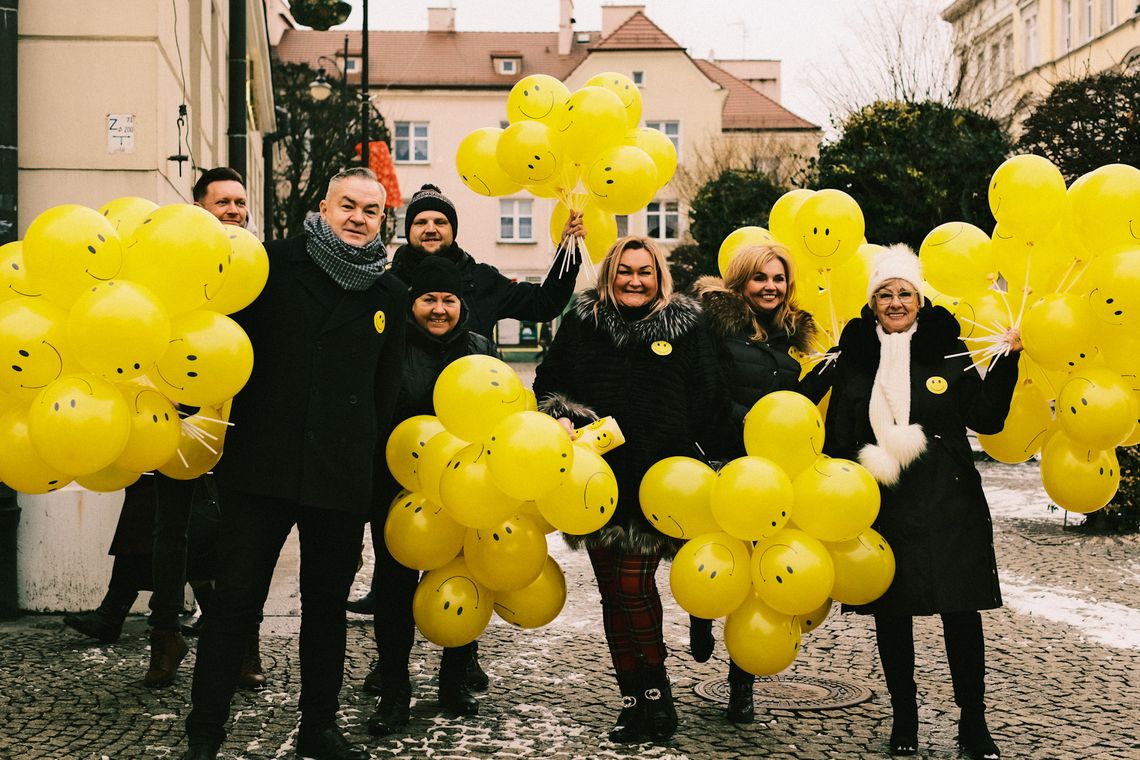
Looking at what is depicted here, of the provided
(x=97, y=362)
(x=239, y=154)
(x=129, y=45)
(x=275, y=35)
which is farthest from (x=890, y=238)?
(x=275, y=35)

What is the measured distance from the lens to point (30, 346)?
4.03 meters

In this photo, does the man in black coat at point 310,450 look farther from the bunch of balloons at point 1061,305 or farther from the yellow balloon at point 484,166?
the bunch of balloons at point 1061,305

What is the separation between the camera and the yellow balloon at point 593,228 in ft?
19.1

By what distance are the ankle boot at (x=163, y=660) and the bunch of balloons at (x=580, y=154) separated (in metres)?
2.48

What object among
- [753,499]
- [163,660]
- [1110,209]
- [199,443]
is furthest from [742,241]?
[163,660]

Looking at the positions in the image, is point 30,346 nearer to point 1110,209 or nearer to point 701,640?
point 701,640

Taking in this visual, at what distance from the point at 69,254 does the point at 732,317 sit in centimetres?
271

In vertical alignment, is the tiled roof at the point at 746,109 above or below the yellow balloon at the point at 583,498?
above

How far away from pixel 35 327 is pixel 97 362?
257mm

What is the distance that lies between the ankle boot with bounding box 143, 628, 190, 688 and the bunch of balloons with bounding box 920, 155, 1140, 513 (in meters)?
3.58

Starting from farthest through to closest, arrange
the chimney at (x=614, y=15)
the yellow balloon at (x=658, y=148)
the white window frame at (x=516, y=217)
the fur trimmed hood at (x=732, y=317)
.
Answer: the chimney at (x=614, y=15) → the white window frame at (x=516, y=217) → the yellow balloon at (x=658, y=148) → the fur trimmed hood at (x=732, y=317)

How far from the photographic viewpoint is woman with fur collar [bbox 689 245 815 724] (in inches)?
212

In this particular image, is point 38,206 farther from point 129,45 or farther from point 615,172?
point 615,172

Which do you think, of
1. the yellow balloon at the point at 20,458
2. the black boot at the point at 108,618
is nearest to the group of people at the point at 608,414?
the yellow balloon at the point at 20,458
